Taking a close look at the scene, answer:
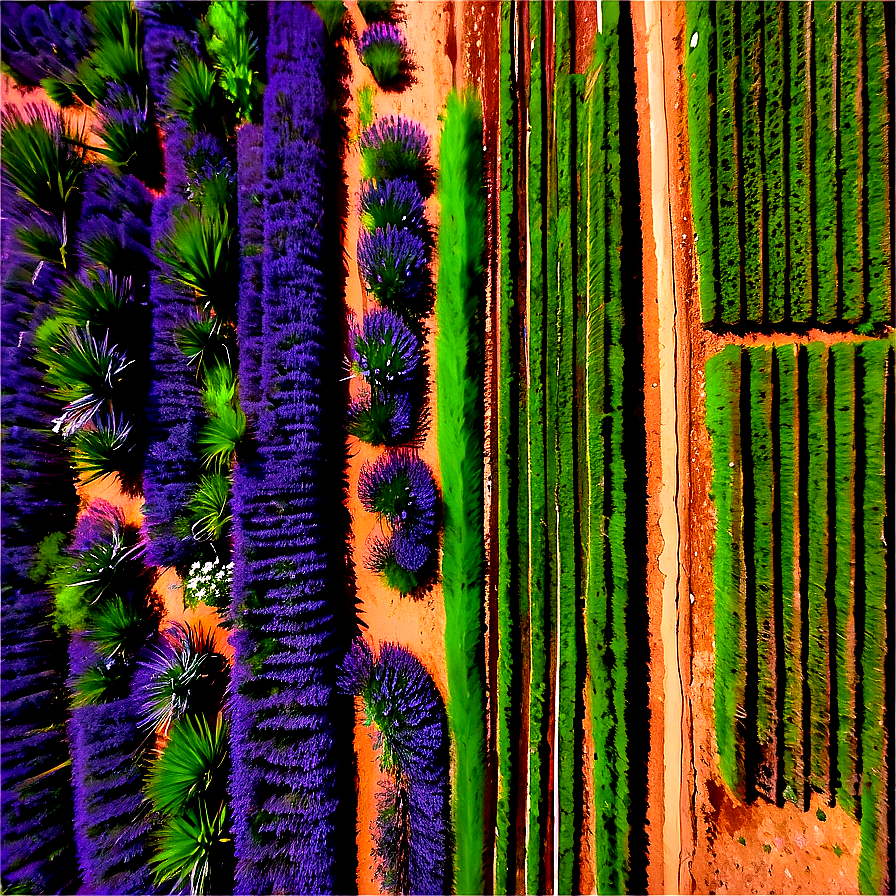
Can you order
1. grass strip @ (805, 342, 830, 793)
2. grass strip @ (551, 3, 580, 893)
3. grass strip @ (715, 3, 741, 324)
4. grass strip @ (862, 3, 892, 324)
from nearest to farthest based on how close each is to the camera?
1. grass strip @ (862, 3, 892, 324)
2. grass strip @ (805, 342, 830, 793)
3. grass strip @ (715, 3, 741, 324)
4. grass strip @ (551, 3, 580, 893)

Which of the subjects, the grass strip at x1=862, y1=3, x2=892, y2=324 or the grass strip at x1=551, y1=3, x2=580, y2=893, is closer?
the grass strip at x1=862, y1=3, x2=892, y2=324

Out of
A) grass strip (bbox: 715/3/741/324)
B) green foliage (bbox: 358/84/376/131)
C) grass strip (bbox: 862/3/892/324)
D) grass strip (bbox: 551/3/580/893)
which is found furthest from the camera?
green foliage (bbox: 358/84/376/131)

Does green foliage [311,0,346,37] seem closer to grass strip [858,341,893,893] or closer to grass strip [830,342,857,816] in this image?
grass strip [830,342,857,816]

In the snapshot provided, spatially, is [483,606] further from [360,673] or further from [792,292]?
[792,292]

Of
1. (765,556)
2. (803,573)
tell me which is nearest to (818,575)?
(803,573)

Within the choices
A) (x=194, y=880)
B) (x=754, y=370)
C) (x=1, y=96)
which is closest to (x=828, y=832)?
(x=754, y=370)

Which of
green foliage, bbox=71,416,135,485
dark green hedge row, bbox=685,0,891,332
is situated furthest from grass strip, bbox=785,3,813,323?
green foliage, bbox=71,416,135,485
